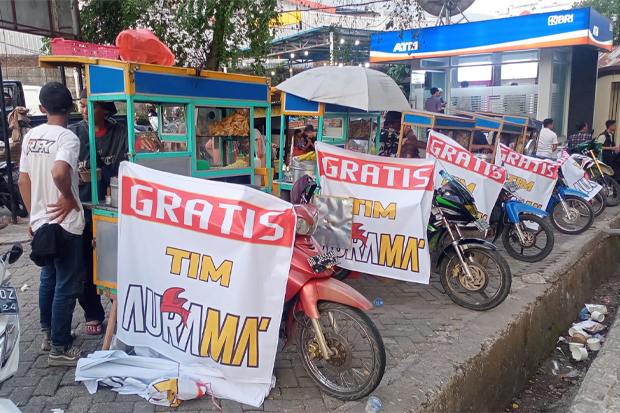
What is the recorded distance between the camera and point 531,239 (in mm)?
5906

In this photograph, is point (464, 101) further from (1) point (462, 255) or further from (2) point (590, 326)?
(1) point (462, 255)

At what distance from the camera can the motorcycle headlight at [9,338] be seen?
87.1 inches

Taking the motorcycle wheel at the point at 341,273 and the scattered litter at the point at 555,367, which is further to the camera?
the motorcycle wheel at the point at 341,273

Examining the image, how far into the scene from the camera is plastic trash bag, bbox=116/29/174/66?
364 cm

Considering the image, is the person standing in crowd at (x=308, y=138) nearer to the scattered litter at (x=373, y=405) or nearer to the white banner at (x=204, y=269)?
the white banner at (x=204, y=269)

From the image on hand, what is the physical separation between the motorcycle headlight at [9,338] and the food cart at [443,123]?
18.5 ft

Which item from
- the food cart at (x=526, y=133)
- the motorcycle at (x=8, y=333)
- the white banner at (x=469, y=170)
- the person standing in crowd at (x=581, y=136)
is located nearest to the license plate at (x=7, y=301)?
the motorcycle at (x=8, y=333)

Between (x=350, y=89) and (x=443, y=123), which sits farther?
(x=443, y=123)

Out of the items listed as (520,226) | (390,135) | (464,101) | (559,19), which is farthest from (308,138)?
(464,101)

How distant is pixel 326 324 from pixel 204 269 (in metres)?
0.83

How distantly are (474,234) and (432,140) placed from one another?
1.20m

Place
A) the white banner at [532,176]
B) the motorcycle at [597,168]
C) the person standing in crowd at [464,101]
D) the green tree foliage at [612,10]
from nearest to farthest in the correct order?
the white banner at [532,176] < the motorcycle at [597,168] < the person standing in crowd at [464,101] < the green tree foliage at [612,10]

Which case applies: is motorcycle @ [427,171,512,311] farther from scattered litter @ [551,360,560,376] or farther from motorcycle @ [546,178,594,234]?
motorcycle @ [546,178,594,234]

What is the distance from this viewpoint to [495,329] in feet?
13.1
